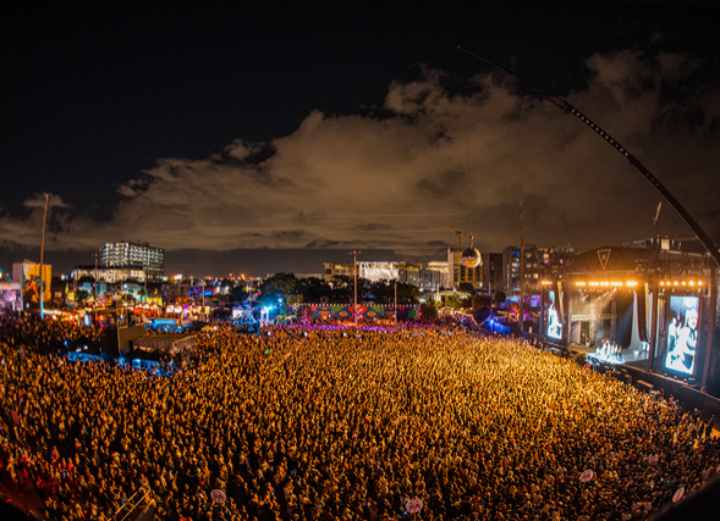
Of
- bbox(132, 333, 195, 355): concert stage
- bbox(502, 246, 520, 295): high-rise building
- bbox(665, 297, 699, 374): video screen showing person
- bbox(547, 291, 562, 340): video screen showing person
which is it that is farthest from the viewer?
bbox(502, 246, 520, 295): high-rise building

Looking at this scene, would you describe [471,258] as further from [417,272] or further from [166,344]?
[417,272]

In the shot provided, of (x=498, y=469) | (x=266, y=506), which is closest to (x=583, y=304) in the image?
→ (x=498, y=469)

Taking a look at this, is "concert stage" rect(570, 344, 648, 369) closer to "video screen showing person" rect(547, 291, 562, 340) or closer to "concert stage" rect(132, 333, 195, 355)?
"video screen showing person" rect(547, 291, 562, 340)

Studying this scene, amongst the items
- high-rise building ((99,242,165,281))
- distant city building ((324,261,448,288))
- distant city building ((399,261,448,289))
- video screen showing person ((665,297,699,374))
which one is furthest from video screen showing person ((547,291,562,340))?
high-rise building ((99,242,165,281))

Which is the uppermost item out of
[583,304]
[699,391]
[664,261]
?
[664,261]

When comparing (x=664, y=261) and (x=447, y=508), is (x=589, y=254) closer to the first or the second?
(x=664, y=261)

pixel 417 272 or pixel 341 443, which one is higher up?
pixel 417 272

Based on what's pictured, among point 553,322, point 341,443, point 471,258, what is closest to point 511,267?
point 553,322
